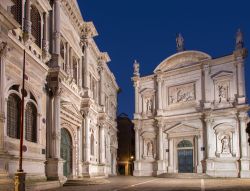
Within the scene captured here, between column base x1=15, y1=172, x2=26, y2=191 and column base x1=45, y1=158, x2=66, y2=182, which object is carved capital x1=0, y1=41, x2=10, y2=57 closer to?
column base x1=15, y1=172, x2=26, y2=191

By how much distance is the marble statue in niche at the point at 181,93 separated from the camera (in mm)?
37409

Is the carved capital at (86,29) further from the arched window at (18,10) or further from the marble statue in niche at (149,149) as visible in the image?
the marble statue in niche at (149,149)

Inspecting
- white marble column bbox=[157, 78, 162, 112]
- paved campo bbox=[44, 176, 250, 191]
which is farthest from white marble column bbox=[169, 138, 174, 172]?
paved campo bbox=[44, 176, 250, 191]

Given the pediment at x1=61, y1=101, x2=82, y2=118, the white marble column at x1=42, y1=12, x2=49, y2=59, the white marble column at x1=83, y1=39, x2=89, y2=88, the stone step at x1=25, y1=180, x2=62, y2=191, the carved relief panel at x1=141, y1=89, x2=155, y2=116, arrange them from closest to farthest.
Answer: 1. the stone step at x1=25, y1=180, x2=62, y2=191
2. the white marble column at x1=42, y1=12, x2=49, y2=59
3. the pediment at x1=61, y1=101, x2=82, y2=118
4. the white marble column at x1=83, y1=39, x2=89, y2=88
5. the carved relief panel at x1=141, y1=89, x2=155, y2=116

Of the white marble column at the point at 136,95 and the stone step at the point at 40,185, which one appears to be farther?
the white marble column at the point at 136,95

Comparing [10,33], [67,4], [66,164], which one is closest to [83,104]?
[66,164]

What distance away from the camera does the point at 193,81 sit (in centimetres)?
3738

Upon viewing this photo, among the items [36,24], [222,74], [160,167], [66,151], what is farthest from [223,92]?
[36,24]

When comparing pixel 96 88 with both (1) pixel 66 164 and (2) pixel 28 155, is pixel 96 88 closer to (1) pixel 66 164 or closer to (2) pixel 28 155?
(1) pixel 66 164

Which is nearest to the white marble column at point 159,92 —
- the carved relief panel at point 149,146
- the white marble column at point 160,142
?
the white marble column at point 160,142

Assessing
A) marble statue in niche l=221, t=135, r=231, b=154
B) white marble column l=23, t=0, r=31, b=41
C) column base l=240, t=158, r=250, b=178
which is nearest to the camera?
white marble column l=23, t=0, r=31, b=41

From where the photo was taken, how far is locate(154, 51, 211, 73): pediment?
37281 mm

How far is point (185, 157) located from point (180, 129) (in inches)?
111

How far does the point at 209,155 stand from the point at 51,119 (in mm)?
19835
